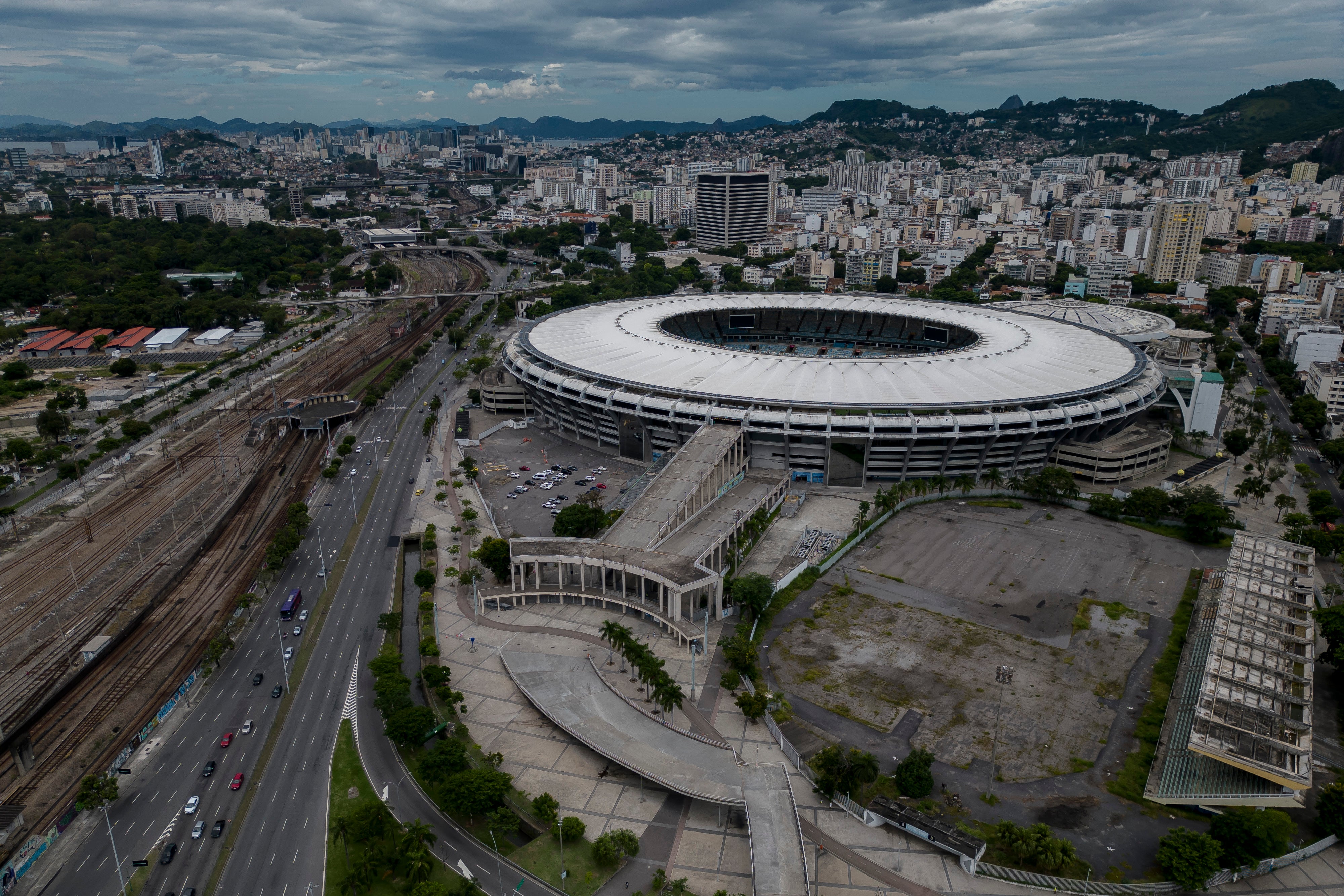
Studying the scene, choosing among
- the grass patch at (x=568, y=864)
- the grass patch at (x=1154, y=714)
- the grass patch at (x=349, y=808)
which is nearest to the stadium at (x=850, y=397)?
the grass patch at (x=1154, y=714)

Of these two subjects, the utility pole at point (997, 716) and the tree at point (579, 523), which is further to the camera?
the tree at point (579, 523)

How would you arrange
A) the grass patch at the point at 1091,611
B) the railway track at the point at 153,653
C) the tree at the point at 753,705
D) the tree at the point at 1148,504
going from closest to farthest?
the railway track at the point at 153,653
the tree at the point at 753,705
the grass patch at the point at 1091,611
the tree at the point at 1148,504

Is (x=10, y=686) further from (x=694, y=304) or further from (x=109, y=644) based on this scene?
(x=694, y=304)

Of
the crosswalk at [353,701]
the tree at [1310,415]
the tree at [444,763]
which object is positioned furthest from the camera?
the tree at [1310,415]

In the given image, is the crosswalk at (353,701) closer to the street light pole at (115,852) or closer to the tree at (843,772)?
the street light pole at (115,852)

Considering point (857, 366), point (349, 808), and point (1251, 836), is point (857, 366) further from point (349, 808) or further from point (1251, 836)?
point (349, 808)

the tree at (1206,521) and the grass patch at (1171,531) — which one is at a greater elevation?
the tree at (1206,521)

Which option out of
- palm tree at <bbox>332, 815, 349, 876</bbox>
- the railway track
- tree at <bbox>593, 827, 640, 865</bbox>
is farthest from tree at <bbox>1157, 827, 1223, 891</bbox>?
the railway track
